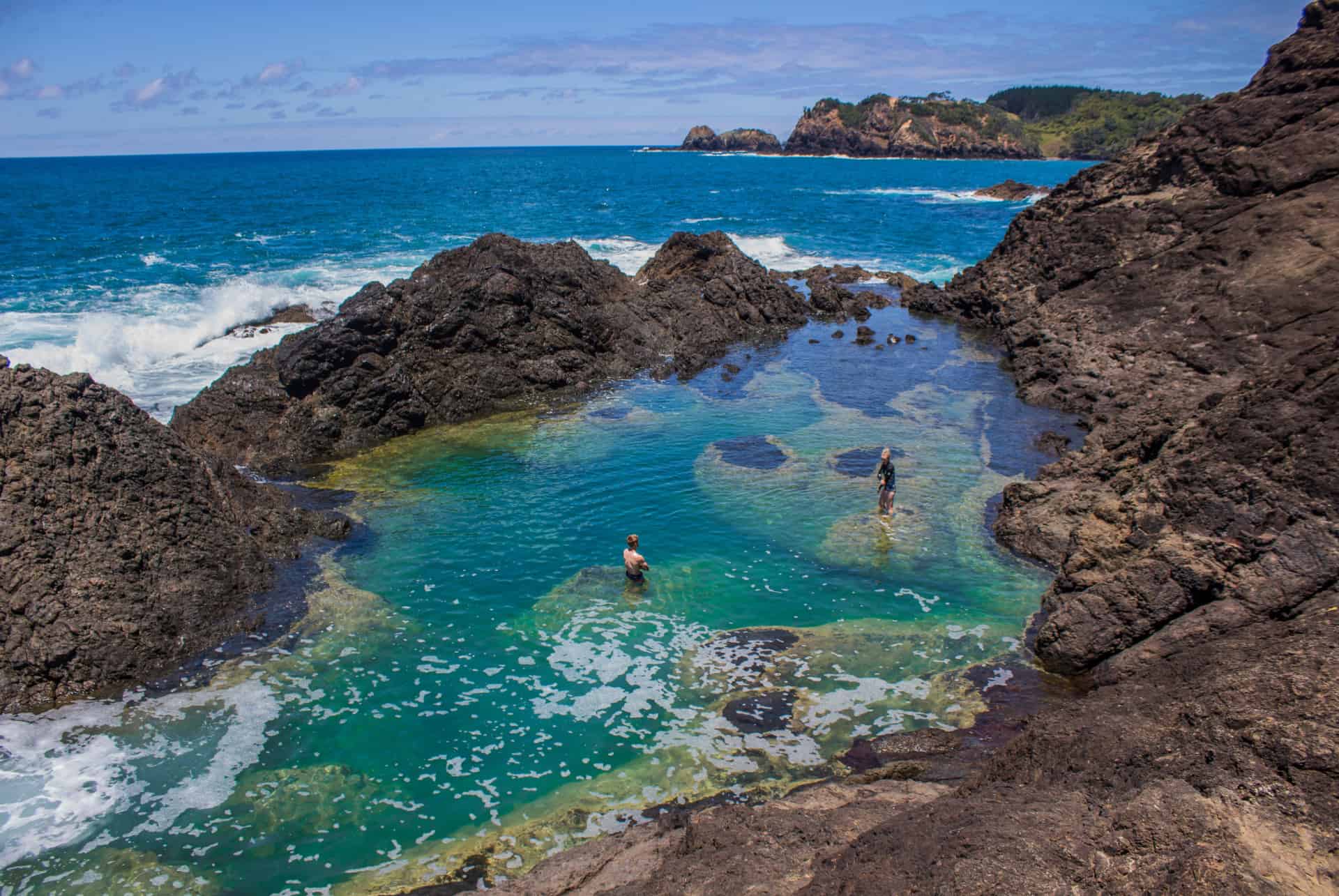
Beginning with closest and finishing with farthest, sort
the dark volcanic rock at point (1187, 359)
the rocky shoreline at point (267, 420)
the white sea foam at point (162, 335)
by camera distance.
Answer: the dark volcanic rock at point (1187, 359)
the rocky shoreline at point (267, 420)
the white sea foam at point (162, 335)

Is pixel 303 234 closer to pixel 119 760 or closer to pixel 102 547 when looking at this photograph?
pixel 102 547

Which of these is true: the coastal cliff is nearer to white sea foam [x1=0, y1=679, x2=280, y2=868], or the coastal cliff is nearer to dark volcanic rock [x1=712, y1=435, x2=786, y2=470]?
white sea foam [x1=0, y1=679, x2=280, y2=868]

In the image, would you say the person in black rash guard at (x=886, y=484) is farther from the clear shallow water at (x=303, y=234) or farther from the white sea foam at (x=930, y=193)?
the white sea foam at (x=930, y=193)

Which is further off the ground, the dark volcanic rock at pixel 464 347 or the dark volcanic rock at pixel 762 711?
the dark volcanic rock at pixel 464 347

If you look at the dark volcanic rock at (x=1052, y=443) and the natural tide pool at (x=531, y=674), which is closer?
the natural tide pool at (x=531, y=674)

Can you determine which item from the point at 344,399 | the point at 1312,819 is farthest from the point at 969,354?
the point at 1312,819

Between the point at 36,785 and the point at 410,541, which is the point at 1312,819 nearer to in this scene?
the point at 36,785

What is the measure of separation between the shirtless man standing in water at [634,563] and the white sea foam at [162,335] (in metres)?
17.3

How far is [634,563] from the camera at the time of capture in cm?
1603

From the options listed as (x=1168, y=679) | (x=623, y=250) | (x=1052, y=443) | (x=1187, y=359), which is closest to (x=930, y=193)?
(x=623, y=250)

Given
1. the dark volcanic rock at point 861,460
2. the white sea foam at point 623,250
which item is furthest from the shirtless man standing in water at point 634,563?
the white sea foam at point 623,250

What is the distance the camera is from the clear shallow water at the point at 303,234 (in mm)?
33844

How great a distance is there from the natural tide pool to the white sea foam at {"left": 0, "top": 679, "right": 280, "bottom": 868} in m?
0.04

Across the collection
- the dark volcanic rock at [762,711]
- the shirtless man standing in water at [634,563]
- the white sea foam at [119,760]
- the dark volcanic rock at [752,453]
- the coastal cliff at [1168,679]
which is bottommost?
the white sea foam at [119,760]
